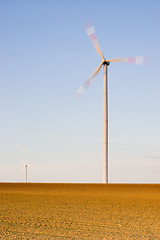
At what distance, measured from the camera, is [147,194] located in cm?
2908

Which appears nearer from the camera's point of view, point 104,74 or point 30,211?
point 30,211

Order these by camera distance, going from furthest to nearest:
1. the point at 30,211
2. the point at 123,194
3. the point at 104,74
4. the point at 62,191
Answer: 1. the point at 104,74
2. the point at 62,191
3. the point at 123,194
4. the point at 30,211

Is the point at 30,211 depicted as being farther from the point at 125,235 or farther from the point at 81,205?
the point at 125,235

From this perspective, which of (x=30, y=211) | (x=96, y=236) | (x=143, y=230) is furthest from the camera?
(x=30, y=211)

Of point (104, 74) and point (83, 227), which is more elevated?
point (104, 74)

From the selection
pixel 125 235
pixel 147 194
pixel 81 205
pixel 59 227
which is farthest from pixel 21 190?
pixel 125 235

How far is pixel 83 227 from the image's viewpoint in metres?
14.2

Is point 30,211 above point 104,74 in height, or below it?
below

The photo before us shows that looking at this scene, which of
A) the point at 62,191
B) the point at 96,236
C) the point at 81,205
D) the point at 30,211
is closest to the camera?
the point at 96,236

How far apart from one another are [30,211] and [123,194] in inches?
443

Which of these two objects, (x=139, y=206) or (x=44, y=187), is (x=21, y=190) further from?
(x=139, y=206)

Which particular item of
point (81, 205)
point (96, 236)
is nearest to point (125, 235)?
point (96, 236)

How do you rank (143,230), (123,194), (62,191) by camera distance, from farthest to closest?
(62,191), (123,194), (143,230)

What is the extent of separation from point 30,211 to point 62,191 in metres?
11.8
